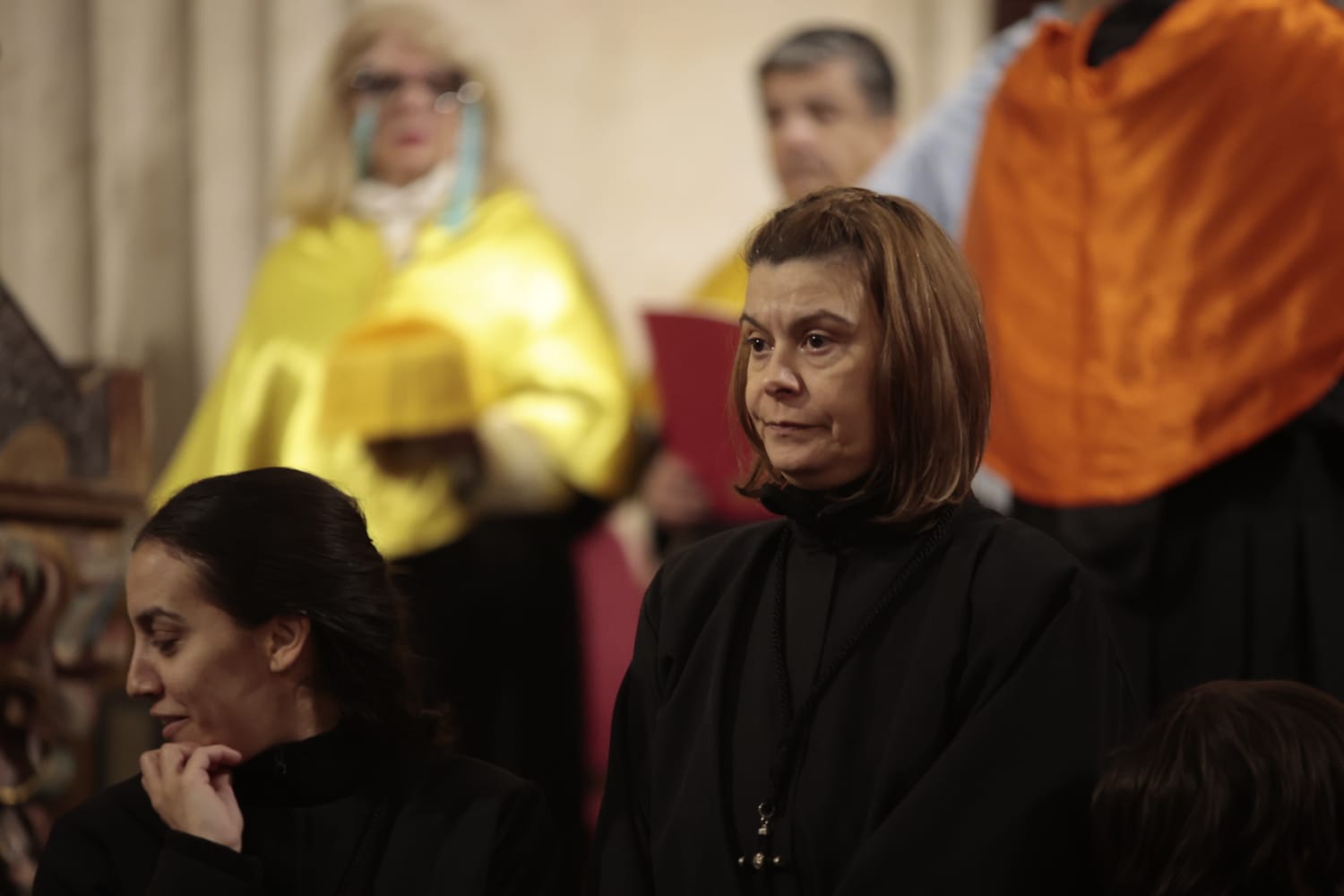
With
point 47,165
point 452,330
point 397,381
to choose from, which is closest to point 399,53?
point 452,330

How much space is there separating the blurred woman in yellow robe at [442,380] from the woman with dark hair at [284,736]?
169 cm

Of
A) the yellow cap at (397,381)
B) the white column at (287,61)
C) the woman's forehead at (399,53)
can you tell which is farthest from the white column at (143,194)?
the yellow cap at (397,381)

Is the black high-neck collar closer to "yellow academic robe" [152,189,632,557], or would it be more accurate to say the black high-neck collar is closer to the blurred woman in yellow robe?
the blurred woman in yellow robe

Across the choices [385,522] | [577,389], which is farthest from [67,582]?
[577,389]

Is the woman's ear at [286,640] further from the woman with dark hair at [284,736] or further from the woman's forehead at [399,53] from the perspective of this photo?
the woman's forehead at [399,53]

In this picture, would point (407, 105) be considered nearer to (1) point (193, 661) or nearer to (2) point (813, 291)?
(1) point (193, 661)

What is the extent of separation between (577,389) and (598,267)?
1263 mm

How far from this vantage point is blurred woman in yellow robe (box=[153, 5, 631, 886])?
4.07m

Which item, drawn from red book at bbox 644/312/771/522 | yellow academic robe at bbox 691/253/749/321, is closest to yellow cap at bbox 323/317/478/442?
red book at bbox 644/312/771/522

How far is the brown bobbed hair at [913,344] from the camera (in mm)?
2002

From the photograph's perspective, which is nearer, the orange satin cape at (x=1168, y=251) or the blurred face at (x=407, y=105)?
the orange satin cape at (x=1168, y=251)

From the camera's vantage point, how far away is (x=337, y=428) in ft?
12.9

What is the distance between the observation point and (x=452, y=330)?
13.5 ft

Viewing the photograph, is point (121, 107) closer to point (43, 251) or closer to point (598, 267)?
point (43, 251)
